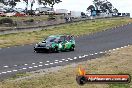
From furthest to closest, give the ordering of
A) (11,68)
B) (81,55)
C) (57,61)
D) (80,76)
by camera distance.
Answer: (81,55), (57,61), (11,68), (80,76)

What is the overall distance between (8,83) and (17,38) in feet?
94.6

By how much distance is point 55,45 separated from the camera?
31453 millimetres

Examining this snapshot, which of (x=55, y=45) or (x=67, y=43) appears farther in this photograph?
(x=67, y=43)

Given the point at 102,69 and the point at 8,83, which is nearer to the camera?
the point at 8,83

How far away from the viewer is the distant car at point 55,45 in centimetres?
3078

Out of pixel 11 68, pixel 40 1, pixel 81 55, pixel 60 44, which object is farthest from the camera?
pixel 40 1

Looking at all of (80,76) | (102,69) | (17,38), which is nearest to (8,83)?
(102,69)

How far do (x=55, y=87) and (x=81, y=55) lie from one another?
14.8m

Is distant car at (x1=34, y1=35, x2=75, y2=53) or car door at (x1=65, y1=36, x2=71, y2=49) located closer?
distant car at (x1=34, y1=35, x2=75, y2=53)

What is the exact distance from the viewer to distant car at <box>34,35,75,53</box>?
30778 millimetres

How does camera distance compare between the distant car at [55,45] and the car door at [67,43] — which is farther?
the car door at [67,43]

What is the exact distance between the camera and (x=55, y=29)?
58.2 meters

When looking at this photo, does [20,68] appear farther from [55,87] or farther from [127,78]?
[127,78]

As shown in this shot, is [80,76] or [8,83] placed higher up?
[80,76]
